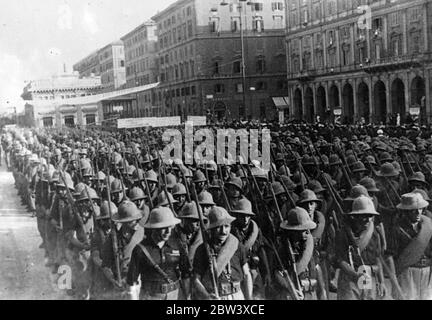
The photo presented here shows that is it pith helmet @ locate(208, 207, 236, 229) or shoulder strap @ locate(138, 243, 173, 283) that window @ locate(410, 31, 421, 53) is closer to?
pith helmet @ locate(208, 207, 236, 229)

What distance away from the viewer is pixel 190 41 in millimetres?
63562

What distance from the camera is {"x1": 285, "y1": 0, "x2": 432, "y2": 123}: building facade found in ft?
132

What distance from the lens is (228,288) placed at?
5.99 metres

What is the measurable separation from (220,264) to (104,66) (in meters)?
41.6

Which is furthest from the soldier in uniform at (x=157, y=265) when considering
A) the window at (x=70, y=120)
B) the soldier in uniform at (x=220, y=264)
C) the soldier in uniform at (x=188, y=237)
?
the window at (x=70, y=120)

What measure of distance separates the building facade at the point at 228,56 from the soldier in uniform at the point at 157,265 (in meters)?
55.6

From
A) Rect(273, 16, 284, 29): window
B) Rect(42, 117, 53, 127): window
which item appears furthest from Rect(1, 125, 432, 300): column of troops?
Rect(273, 16, 284, 29): window

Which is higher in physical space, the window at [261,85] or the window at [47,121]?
the window at [261,85]

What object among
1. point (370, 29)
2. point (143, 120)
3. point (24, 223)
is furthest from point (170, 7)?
point (24, 223)

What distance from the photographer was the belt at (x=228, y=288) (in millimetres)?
5961

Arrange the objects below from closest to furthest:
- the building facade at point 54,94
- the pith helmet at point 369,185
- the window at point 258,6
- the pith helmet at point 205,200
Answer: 1. the pith helmet at point 205,200
2. the pith helmet at point 369,185
3. the building facade at point 54,94
4. the window at point 258,6

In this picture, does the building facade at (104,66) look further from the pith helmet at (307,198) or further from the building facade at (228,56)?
the pith helmet at (307,198)

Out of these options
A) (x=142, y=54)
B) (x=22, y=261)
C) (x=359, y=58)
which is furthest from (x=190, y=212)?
(x=142, y=54)

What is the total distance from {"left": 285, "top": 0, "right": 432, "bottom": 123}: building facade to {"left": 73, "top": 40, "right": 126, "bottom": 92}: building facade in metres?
14.5
